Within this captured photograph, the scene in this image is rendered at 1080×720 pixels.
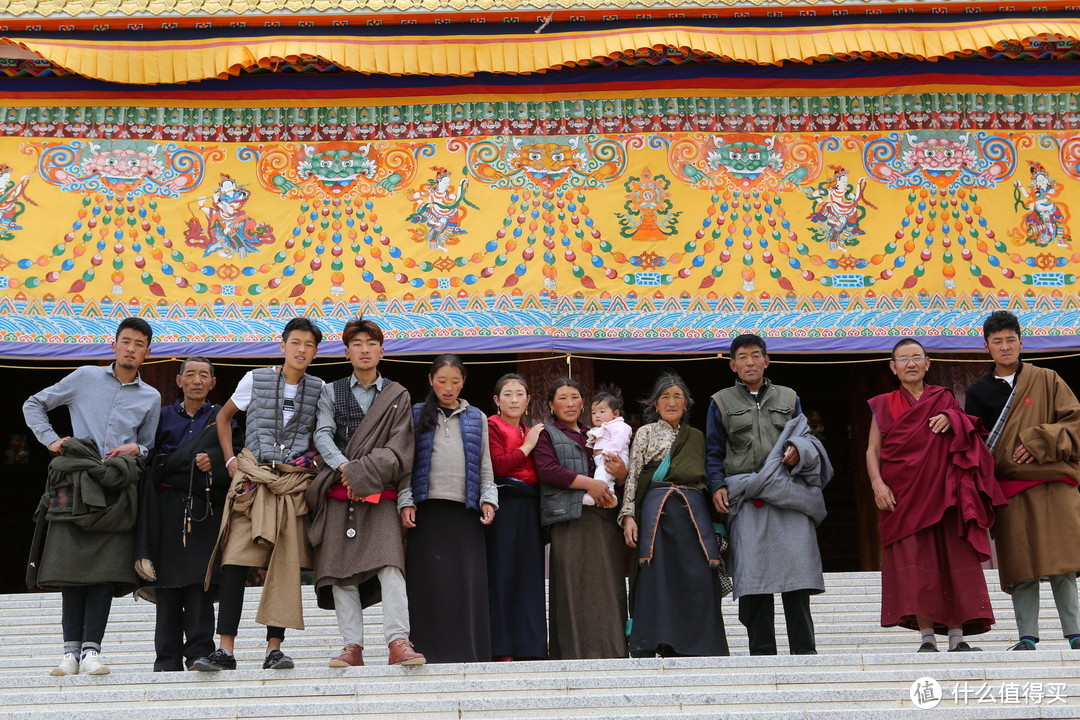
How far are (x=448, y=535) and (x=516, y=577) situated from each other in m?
0.39

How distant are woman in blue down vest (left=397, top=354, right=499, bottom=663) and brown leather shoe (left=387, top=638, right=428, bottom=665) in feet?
0.89

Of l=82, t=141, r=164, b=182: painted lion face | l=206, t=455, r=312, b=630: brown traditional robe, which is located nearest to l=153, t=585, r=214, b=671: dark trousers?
l=206, t=455, r=312, b=630: brown traditional robe

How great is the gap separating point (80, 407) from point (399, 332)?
9.83 feet

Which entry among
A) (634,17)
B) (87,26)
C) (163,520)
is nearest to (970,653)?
(163,520)

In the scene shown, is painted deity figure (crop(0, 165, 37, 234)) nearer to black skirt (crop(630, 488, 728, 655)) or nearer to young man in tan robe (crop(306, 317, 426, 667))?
young man in tan robe (crop(306, 317, 426, 667))

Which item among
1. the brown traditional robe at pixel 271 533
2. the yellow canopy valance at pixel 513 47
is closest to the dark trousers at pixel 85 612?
the brown traditional robe at pixel 271 533

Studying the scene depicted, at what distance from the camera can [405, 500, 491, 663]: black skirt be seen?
5086 mm

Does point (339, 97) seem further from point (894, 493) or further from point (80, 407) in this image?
point (894, 493)

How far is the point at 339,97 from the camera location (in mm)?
8797

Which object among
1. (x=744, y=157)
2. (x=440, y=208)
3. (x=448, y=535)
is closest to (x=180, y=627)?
(x=448, y=535)

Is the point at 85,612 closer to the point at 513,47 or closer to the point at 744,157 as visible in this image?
the point at 513,47

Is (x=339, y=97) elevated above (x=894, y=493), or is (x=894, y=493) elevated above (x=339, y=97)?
(x=339, y=97)

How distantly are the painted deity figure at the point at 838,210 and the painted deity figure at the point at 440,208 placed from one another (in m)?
2.26

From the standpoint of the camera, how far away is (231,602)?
498 centimetres
